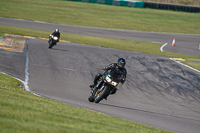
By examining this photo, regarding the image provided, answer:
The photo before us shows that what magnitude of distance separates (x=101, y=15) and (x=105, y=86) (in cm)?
3500

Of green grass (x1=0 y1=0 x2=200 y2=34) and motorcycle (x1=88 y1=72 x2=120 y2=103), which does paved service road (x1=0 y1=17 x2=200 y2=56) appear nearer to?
green grass (x1=0 y1=0 x2=200 y2=34)

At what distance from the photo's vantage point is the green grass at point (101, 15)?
39.4 m

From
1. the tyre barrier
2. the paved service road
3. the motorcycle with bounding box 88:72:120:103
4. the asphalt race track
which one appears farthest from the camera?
the tyre barrier

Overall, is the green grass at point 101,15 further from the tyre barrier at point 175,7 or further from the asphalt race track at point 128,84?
the asphalt race track at point 128,84

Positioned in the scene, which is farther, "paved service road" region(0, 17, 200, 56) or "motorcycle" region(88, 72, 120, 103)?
"paved service road" region(0, 17, 200, 56)

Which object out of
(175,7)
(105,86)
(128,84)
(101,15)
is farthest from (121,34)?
(105,86)

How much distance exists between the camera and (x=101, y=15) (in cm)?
4372

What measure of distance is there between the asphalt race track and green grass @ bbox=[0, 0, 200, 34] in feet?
63.9

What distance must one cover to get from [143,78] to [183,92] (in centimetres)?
241

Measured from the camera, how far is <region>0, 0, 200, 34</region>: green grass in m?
39.4

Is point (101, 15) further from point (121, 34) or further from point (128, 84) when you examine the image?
point (128, 84)

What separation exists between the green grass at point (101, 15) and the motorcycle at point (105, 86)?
93.5 ft

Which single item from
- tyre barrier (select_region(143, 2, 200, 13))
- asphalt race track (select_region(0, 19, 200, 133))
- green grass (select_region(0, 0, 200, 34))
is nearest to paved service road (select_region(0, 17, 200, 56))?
green grass (select_region(0, 0, 200, 34))

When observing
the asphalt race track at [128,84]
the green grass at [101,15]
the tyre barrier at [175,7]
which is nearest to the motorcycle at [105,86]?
the asphalt race track at [128,84]
